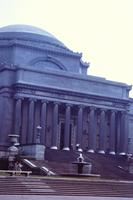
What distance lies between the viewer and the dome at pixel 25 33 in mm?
63775

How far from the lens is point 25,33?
211 feet

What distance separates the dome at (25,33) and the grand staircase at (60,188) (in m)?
37.0

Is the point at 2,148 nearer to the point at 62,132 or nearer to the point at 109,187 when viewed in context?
the point at 62,132

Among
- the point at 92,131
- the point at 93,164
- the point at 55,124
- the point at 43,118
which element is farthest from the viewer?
the point at 92,131

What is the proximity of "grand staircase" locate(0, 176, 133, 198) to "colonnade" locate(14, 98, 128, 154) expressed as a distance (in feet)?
77.9

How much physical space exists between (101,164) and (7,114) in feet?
41.3

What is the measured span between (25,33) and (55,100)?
46.2ft

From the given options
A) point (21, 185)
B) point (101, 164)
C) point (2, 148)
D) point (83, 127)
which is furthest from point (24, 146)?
point (21, 185)

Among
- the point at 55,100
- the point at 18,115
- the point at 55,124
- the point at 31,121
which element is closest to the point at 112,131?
the point at 55,124

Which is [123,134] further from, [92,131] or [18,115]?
[18,115]

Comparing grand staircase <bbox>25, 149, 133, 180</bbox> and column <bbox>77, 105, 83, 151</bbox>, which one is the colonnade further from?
grand staircase <bbox>25, 149, 133, 180</bbox>

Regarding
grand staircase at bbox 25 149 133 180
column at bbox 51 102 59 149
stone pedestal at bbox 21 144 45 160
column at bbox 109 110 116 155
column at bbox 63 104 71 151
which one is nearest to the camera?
grand staircase at bbox 25 149 133 180

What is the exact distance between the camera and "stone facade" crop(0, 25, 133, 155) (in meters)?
53.2

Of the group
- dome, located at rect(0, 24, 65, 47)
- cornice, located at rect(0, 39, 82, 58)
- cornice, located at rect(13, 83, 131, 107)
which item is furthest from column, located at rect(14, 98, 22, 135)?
dome, located at rect(0, 24, 65, 47)
